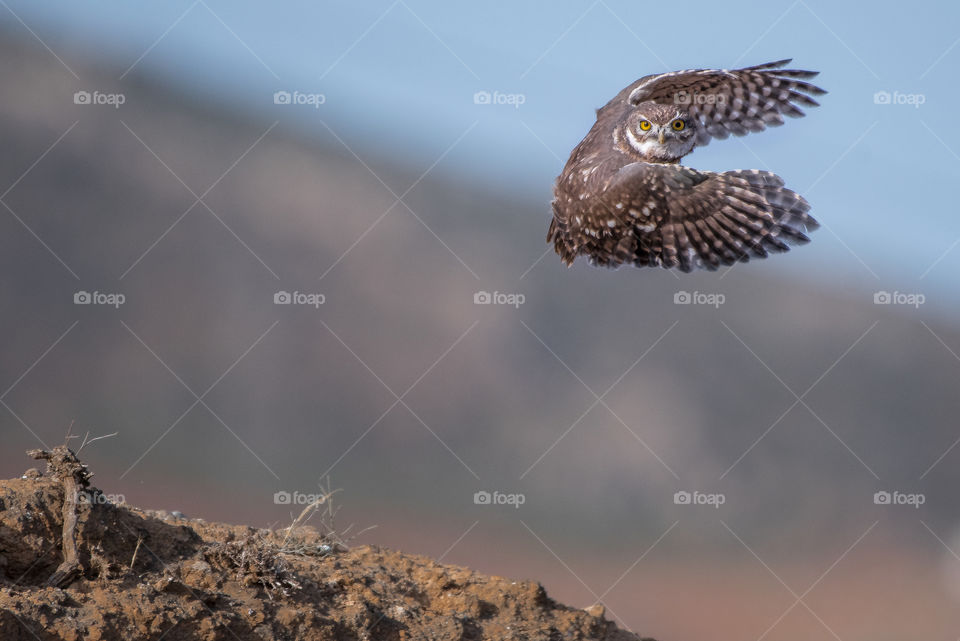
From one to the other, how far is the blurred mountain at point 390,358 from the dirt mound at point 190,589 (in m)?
33.9

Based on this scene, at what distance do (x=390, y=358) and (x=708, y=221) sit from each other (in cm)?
4433

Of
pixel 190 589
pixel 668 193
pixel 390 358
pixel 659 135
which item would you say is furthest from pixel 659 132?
pixel 390 358

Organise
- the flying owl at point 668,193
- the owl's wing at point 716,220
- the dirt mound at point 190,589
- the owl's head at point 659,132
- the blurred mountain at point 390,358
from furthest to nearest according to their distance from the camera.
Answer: the blurred mountain at point 390,358 → the owl's wing at point 716,220 → the flying owl at point 668,193 → the owl's head at point 659,132 → the dirt mound at point 190,589

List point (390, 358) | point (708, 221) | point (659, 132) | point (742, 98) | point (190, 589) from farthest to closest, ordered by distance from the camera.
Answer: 1. point (390, 358)
2. point (742, 98)
3. point (708, 221)
4. point (190, 589)
5. point (659, 132)

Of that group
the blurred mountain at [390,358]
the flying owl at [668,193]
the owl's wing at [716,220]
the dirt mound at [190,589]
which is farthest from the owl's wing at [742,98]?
the blurred mountain at [390,358]

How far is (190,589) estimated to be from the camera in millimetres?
6836

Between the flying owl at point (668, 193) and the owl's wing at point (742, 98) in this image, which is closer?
the flying owl at point (668, 193)

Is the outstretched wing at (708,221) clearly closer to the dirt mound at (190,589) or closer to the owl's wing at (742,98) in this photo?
the owl's wing at (742,98)

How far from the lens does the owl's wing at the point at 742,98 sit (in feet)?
23.9

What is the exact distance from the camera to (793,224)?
693 cm

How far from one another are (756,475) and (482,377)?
50.1ft

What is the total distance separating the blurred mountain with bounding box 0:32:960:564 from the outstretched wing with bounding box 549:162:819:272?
3580cm

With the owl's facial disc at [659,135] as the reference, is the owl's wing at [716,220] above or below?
below

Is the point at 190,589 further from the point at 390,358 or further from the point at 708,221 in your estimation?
the point at 390,358
